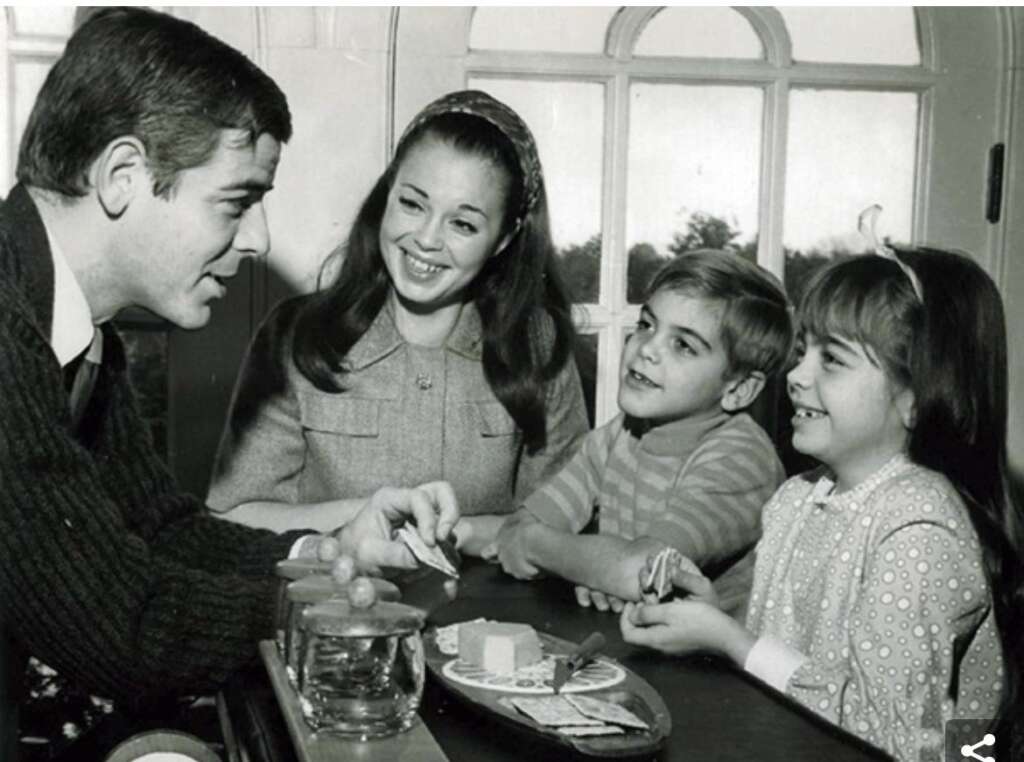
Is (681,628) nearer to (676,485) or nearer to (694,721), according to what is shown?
(694,721)

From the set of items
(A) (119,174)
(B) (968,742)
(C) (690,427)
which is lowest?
(B) (968,742)

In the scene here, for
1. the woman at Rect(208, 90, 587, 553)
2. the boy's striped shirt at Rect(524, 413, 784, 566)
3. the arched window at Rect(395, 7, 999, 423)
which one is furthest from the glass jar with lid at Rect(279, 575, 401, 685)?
the arched window at Rect(395, 7, 999, 423)

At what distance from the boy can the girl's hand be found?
0.81 feet

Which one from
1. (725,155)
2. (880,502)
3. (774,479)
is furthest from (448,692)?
(725,155)

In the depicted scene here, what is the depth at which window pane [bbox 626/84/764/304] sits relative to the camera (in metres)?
1.48

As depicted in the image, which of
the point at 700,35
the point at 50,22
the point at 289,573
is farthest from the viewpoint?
the point at 700,35

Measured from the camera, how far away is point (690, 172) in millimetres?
1503

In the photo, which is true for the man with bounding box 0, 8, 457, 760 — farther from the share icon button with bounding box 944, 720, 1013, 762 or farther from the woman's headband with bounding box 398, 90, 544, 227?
the share icon button with bounding box 944, 720, 1013, 762

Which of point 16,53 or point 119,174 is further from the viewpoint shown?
point 16,53

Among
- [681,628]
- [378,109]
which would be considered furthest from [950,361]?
[378,109]

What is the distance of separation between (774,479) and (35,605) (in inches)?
28.9

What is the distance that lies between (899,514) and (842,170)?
0.66m

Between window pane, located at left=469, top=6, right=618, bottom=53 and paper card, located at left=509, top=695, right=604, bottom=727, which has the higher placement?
window pane, located at left=469, top=6, right=618, bottom=53

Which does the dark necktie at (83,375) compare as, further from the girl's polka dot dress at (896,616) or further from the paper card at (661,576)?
the girl's polka dot dress at (896,616)
